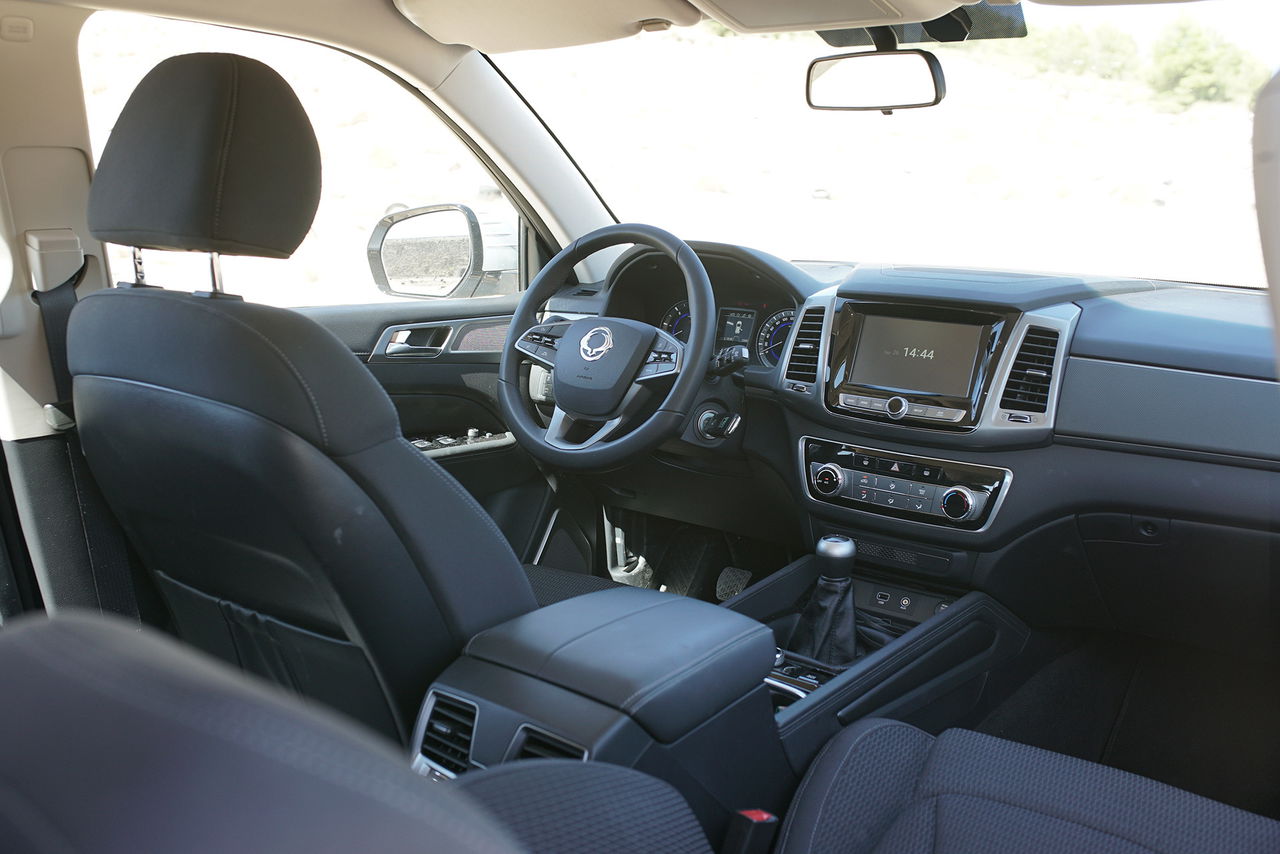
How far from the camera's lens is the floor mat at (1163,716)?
260 centimetres

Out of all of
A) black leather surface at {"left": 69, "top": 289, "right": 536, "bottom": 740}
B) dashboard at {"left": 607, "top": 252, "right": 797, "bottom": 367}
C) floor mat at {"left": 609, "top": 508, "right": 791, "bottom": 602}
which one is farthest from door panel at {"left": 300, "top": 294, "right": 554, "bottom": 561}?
black leather surface at {"left": 69, "top": 289, "right": 536, "bottom": 740}

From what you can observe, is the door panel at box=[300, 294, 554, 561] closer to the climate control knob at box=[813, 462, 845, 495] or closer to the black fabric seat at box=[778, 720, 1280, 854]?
the climate control knob at box=[813, 462, 845, 495]

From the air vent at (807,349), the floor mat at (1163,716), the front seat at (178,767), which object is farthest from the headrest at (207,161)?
the floor mat at (1163,716)

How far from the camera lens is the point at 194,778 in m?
0.48

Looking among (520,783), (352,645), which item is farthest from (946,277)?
(520,783)

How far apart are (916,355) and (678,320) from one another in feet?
2.57

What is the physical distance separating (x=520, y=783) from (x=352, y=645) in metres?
0.58

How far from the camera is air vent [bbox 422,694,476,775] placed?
5.47 feet

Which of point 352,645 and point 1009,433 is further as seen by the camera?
point 1009,433

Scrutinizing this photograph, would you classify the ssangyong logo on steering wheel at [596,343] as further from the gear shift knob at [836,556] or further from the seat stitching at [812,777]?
the seat stitching at [812,777]

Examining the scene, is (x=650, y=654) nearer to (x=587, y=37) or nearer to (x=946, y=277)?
(x=946, y=277)

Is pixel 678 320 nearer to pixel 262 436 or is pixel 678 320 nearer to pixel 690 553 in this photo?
pixel 690 553

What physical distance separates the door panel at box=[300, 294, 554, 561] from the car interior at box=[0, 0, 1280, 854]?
0.01 meters

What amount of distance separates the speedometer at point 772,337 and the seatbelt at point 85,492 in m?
1.69
